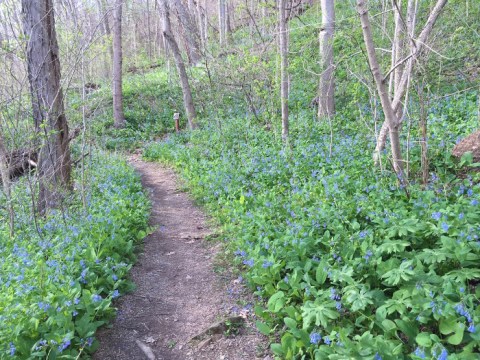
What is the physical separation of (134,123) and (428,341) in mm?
13624

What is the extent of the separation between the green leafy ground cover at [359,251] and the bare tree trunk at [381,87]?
28 centimetres

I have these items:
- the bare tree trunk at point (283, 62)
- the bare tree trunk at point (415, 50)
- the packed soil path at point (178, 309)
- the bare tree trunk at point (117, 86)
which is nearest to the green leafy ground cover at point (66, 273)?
the packed soil path at point (178, 309)

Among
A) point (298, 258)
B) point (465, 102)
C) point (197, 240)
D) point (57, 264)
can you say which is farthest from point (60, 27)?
point (465, 102)

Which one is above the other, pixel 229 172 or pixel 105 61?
pixel 105 61

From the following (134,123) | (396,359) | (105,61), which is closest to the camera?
(396,359)

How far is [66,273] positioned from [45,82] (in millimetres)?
3346

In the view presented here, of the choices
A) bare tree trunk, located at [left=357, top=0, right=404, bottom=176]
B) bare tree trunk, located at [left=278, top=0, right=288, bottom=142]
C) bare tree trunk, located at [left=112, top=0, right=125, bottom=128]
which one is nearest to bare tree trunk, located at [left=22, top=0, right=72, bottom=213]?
bare tree trunk, located at [left=278, top=0, right=288, bottom=142]

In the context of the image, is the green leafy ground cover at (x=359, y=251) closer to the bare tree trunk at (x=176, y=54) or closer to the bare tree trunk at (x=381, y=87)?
the bare tree trunk at (x=381, y=87)

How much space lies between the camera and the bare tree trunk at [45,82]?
Answer: 5.46 metres

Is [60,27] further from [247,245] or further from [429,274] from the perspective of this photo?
[429,274]

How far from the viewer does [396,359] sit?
2131mm

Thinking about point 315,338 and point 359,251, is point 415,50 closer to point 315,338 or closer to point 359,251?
point 359,251

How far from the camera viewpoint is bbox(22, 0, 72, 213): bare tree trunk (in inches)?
215

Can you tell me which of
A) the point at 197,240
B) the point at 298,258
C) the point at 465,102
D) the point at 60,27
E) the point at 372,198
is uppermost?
the point at 60,27
